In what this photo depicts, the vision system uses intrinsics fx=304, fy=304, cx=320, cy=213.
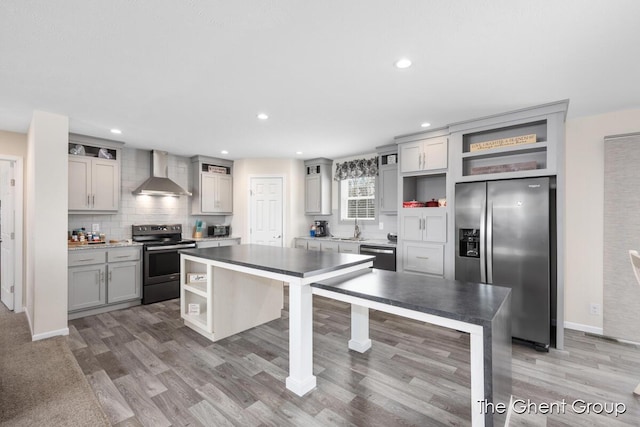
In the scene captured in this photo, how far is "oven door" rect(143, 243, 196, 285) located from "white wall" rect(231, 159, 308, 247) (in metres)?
A: 1.28

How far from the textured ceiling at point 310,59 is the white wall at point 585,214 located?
10.0 inches

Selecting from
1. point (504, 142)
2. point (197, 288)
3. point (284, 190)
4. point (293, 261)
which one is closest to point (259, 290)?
point (197, 288)

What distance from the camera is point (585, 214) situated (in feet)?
11.2

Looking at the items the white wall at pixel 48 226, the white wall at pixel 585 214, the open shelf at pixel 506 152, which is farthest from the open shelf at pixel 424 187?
the white wall at pixel 48 226

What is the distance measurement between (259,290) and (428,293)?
2.23 meters

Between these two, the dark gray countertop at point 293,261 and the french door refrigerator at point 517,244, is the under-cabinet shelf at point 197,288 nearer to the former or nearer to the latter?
the dark gray countertop at point 293,261

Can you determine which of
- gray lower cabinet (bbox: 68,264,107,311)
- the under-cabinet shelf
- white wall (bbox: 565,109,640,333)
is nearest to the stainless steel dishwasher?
white wall (bbox: 565,109,640,333)

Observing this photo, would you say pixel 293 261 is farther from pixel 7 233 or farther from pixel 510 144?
pixel 7 233

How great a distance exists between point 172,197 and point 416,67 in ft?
15.4

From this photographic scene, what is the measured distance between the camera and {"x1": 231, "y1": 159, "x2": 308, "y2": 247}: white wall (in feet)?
19.0

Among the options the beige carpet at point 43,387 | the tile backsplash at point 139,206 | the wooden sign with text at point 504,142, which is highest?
the wooden sign with text at point 504,142

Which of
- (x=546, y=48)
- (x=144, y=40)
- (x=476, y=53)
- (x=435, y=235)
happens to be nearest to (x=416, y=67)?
(x=476, y=53)

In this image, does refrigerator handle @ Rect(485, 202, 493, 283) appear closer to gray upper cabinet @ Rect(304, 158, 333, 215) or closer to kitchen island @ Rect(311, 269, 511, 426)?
kitchen island @ Rect(311, 269, 511, 426)

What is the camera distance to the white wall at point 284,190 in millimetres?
5781
